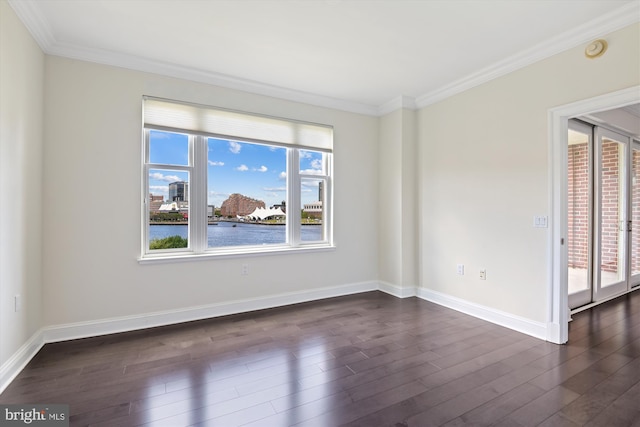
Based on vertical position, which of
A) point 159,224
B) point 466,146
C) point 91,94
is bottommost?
point 159,224

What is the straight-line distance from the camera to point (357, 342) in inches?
113

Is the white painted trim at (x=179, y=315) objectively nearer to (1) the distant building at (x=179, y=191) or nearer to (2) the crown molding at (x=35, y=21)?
(1) the distant building at (x=179, y=191)

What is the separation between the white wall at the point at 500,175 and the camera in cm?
272

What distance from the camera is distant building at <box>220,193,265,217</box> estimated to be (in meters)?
3.77

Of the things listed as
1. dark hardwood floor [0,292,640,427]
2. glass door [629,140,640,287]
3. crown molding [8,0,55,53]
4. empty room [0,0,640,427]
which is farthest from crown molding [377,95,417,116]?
crown molding [8,0,55,53]

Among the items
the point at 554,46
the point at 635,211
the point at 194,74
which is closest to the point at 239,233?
the point at 194,74

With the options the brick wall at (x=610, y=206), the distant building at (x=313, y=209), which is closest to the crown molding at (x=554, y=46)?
the brick wall at (x=610, y=206)

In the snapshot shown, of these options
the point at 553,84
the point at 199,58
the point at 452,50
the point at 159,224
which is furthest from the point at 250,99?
the point at 553,84

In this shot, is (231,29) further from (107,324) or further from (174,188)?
(107,324)

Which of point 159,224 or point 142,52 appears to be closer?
point 142,52

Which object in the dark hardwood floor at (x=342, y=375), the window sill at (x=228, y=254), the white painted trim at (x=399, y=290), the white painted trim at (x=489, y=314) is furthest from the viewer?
the white painted trim at (x=399, y=290)

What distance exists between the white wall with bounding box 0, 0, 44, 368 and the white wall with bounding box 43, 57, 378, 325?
122mm

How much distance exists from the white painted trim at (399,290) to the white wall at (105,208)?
1.92 metres

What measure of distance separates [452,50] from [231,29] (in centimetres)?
211
